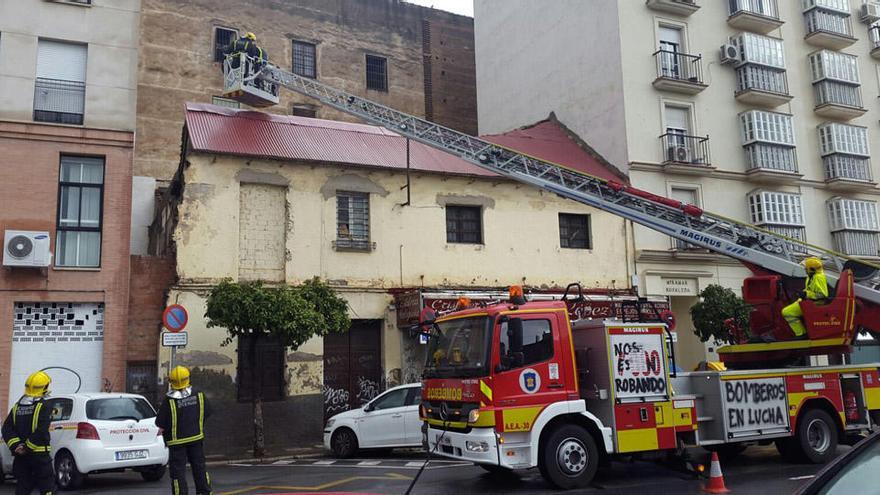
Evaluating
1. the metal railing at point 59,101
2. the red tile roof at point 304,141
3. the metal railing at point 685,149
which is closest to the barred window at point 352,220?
the red tile roof at point 304,141

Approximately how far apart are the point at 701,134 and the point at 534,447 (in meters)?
17.9

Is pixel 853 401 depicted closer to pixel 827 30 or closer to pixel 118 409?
pixel 118 409

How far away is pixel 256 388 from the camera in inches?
656

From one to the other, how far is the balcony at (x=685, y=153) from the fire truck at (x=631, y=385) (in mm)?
10074

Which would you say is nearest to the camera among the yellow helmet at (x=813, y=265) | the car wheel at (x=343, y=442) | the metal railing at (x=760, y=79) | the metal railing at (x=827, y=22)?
the yellow helmet at (x=813, y=265)

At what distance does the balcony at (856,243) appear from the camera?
25.4 metres

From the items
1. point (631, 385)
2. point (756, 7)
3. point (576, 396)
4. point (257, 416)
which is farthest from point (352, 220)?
point (756, 7)

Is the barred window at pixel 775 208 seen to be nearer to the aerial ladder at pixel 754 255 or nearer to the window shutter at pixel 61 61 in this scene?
the aerial ladder at pixel 754 255

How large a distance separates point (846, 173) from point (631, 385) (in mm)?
20238

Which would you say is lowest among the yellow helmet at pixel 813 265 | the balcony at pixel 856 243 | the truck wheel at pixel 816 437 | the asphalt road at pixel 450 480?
the asphalt road at pixel 450 480

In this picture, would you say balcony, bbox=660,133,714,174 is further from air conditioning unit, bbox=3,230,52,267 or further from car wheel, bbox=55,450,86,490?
car wheel, bbox=55,450,86,490

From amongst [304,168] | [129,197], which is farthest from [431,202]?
[129,197]

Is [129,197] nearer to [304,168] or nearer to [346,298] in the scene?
[304,168]

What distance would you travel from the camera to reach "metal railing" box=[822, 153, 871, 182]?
26125 mm
